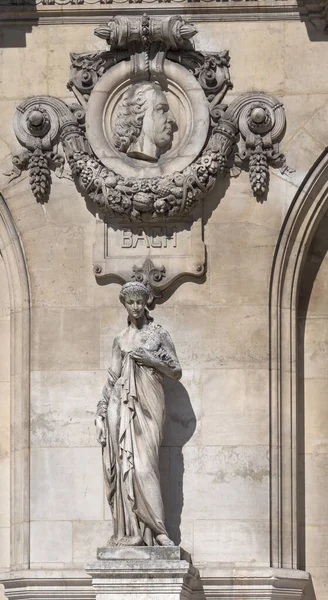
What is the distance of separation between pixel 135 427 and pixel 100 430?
280 millimetres

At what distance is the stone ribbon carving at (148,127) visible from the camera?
18.8 m

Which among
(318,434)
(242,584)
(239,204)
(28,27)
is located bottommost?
(242,584)

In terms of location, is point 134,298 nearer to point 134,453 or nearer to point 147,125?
point 134,453

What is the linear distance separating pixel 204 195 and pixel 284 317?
1172 mm

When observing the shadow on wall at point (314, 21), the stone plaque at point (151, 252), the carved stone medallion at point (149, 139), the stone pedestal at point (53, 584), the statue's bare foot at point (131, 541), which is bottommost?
the stone pedestal at point (53, 584)

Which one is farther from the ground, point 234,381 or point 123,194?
point 123,194

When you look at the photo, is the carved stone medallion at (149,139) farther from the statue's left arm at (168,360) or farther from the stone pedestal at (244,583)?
the stone pedestal at (244,583)

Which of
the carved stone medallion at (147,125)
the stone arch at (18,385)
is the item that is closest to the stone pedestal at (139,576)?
the stone arch at (18,385)

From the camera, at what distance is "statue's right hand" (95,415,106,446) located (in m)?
18.2

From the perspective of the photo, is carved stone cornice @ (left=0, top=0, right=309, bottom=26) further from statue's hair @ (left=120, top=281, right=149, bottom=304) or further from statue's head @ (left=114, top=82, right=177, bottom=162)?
statue's hair @ (left=120, top=281, right=149, bottom=304)

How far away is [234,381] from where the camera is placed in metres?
18.7

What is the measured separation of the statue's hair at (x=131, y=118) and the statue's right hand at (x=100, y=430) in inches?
89.1

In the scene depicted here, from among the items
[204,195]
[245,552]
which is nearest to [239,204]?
[204,195]

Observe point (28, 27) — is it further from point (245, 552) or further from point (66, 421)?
point (245, 552)
